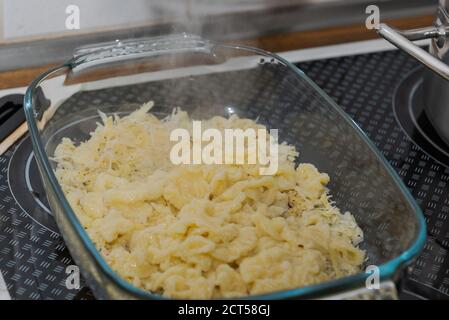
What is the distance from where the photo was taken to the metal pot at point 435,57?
79cm

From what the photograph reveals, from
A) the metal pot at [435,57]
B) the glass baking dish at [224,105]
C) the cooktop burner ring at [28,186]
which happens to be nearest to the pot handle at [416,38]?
the metal pot at [435,57]

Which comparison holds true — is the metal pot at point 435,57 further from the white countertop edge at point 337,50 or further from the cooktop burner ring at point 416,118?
the white countertop edge at point 337,50

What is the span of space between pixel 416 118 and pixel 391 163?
12 centimetres

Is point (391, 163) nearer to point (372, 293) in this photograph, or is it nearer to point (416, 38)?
point (416, 38)

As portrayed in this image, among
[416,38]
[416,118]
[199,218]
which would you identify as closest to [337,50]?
[416,118]

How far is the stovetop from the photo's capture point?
791 mm

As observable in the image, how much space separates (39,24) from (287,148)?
0.53 m

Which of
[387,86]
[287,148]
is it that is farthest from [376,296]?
[387,86]

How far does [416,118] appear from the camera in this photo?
1.06 meters

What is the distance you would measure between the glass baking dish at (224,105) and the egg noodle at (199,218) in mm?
30

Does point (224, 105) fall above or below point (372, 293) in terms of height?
above

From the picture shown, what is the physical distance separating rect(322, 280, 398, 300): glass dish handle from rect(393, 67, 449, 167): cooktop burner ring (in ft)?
1.23
